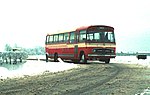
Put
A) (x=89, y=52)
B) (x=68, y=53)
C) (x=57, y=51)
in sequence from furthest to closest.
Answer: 1. (x=57, y=51)
2. (x=68, y=53)
3. (x=89, y=52)

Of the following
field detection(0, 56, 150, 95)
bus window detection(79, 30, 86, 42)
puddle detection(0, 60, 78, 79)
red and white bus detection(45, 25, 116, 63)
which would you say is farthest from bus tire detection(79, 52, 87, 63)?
field detection(0, 56, 150, 95)

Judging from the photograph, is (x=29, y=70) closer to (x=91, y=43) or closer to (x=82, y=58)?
(x=91, y=43)

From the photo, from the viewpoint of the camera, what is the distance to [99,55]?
106 feet

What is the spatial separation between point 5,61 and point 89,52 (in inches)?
494

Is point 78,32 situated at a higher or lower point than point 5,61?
higher

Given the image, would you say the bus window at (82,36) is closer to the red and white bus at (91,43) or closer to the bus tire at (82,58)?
the red and white bus at (91,43)

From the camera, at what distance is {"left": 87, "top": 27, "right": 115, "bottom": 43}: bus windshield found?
3247 centimetres

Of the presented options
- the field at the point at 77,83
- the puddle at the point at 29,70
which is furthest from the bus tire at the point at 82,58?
the field at the point at 77,83

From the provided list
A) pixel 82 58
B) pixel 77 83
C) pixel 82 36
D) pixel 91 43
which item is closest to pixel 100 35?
pixel 91 43

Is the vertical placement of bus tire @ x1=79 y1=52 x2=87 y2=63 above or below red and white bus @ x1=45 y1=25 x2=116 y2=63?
below

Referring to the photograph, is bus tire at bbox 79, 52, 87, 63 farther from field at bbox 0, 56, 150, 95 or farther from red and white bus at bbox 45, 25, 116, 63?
field at bbox 0, 56, 150, 95

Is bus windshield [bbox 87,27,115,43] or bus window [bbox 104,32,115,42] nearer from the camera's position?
bus windshield [bbox 87,27,115,43]

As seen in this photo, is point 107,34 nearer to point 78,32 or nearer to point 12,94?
point 78,32

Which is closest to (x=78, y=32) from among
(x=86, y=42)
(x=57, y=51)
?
(x=86, y=42)
